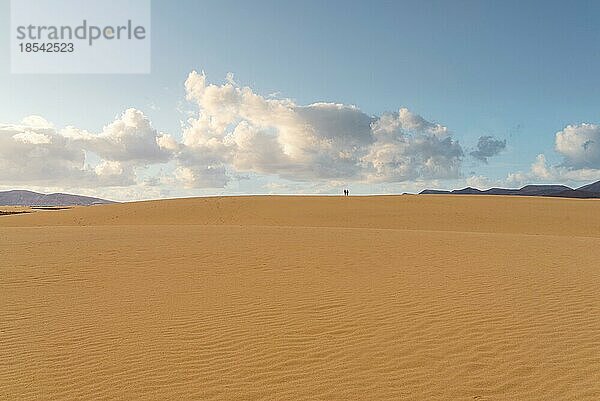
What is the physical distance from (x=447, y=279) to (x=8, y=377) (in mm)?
8814

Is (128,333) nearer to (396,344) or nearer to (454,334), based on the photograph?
(396,344)

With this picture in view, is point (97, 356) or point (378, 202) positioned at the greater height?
point (378, 202)

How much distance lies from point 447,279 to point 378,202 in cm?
2919

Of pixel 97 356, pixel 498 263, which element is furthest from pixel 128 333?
pixel 498 263

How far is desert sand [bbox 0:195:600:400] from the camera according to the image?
223 inches

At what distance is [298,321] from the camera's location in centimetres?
795

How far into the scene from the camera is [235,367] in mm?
6148

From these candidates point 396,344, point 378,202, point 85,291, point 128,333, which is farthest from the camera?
point 378,202

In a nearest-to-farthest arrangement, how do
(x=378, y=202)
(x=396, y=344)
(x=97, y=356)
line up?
(x=97, y=356) → (x=396, y=344) → (x=378, y=202)

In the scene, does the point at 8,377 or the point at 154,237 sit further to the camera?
the point at 154,237

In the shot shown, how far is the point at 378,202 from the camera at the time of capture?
40250 millimetres

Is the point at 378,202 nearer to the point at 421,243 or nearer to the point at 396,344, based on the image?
the point at 421,243

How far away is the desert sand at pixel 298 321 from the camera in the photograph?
18.6 ft

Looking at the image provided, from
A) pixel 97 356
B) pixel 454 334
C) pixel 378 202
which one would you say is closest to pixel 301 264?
pixel 454 334
